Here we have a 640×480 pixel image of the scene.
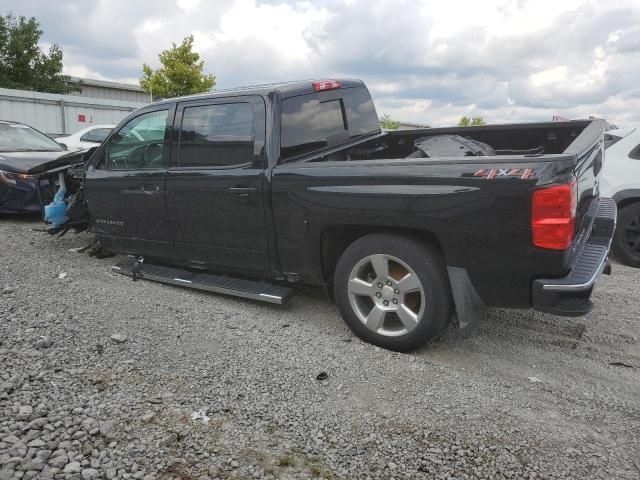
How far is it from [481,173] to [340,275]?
3.93 ft

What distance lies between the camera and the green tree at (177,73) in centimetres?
2178

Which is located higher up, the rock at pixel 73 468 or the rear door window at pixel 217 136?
the rear door window at pixel 217 136

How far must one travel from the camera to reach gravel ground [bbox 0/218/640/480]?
7.47 feet

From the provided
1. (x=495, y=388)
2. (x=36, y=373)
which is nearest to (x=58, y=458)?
(x=36, y=373)

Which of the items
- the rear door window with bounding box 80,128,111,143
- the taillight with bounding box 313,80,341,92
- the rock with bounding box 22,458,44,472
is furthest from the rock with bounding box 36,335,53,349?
the rear door window with bounding box 80,128,111,143

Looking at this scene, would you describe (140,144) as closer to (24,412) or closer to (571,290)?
(24,412)

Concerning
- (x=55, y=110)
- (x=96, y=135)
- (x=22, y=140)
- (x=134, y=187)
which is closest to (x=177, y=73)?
(x=55, y=110)

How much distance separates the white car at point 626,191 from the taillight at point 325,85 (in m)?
3.60

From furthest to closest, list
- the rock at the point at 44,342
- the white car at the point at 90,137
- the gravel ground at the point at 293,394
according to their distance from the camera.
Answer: the white car at the point at 90,137
the rock at the point at 44,342
the gravel ground at the point at 293,394

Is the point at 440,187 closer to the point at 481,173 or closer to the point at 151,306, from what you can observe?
the point at 481,173

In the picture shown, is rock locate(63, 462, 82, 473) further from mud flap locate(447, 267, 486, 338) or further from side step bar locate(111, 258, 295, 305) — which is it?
mud flap locate(447, 267, 486, 338)

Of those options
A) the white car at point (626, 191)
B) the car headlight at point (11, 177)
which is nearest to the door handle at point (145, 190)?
the car headlight at point (11, 177)

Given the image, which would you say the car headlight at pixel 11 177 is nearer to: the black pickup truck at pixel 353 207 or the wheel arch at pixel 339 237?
the black pickup truck at pixel 353 207

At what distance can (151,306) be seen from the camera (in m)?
4.20
